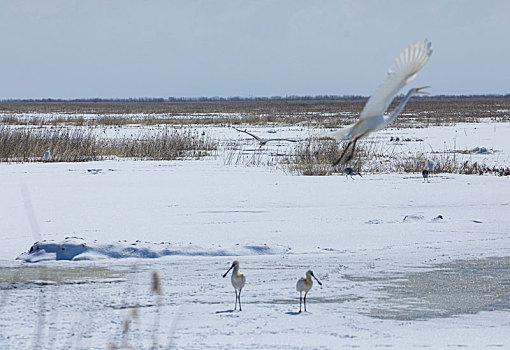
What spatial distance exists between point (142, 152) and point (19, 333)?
54.1 ft

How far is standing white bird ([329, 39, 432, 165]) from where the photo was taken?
5441 mm

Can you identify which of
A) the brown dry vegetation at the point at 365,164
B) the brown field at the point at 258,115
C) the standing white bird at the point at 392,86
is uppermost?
the standing white bird at the point at 392,86

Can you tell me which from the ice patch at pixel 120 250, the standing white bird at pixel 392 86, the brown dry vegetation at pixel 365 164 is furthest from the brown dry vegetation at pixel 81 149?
the standing white bird at pixel 392 86

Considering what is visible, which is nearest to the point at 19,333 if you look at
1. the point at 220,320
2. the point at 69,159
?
the point at 220,320

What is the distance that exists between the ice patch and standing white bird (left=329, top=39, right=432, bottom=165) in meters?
Result: 3.46

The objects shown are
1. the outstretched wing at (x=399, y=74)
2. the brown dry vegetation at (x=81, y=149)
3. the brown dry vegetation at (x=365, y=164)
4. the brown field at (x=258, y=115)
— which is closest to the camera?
the outstretched wing at (x=399, y=74)

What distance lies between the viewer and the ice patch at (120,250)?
8641 millimetres

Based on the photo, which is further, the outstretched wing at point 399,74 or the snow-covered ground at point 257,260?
the snow-covered ground at point 257,260

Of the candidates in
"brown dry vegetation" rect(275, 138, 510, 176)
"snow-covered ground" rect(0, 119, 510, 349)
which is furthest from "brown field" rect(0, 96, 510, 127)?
"snow-covered ground" rect(0, 119, 510, 349)

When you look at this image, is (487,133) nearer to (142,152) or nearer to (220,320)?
(142,152)

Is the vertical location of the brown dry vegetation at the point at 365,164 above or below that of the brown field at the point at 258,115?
above

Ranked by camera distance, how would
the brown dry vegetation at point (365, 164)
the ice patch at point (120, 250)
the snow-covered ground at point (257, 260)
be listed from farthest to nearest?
the brown dry vegetation at point (365, 164) < the ice patch at point (120, 250) < the snow-covered ground at point (257, 260)

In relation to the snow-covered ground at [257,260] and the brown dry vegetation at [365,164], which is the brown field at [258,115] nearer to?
the brown dry vegetation at [365,164]

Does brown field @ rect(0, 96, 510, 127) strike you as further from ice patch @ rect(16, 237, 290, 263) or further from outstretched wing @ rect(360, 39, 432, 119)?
outstretched wing @ rect(360, 39, 432, 119)
